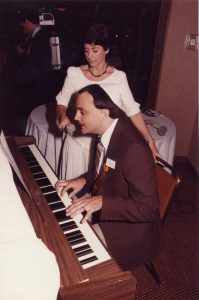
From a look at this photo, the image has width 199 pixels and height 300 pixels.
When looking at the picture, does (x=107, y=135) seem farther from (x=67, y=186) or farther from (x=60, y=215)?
(x=60, y=215)

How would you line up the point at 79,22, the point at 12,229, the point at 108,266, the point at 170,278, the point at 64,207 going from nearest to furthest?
the point at 12,229, the point at 108,266, the point at 64,207, the point at 170,278, the point at 79,22

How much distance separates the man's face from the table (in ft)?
2.78

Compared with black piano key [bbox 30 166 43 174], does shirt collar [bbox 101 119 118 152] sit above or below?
above

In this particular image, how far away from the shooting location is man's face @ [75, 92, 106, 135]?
201 cm

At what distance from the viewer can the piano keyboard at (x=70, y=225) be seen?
57.9 inches

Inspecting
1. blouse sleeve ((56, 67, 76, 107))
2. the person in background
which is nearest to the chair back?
blouse sleeve ((56, 67, 76, 107))

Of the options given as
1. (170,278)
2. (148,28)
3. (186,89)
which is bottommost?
(170,278)

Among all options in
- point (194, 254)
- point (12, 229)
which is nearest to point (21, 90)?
point (194, 254)

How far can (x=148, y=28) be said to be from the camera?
193 inches

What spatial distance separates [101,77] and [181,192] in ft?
7.36

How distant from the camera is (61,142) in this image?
3.12 m

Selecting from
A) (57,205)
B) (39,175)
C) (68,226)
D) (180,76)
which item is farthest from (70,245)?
(180,76)

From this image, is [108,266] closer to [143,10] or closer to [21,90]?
[143,10]

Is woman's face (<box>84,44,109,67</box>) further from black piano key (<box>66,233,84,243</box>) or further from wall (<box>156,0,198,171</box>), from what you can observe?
wall (<box>156,0,198,171</box>)
